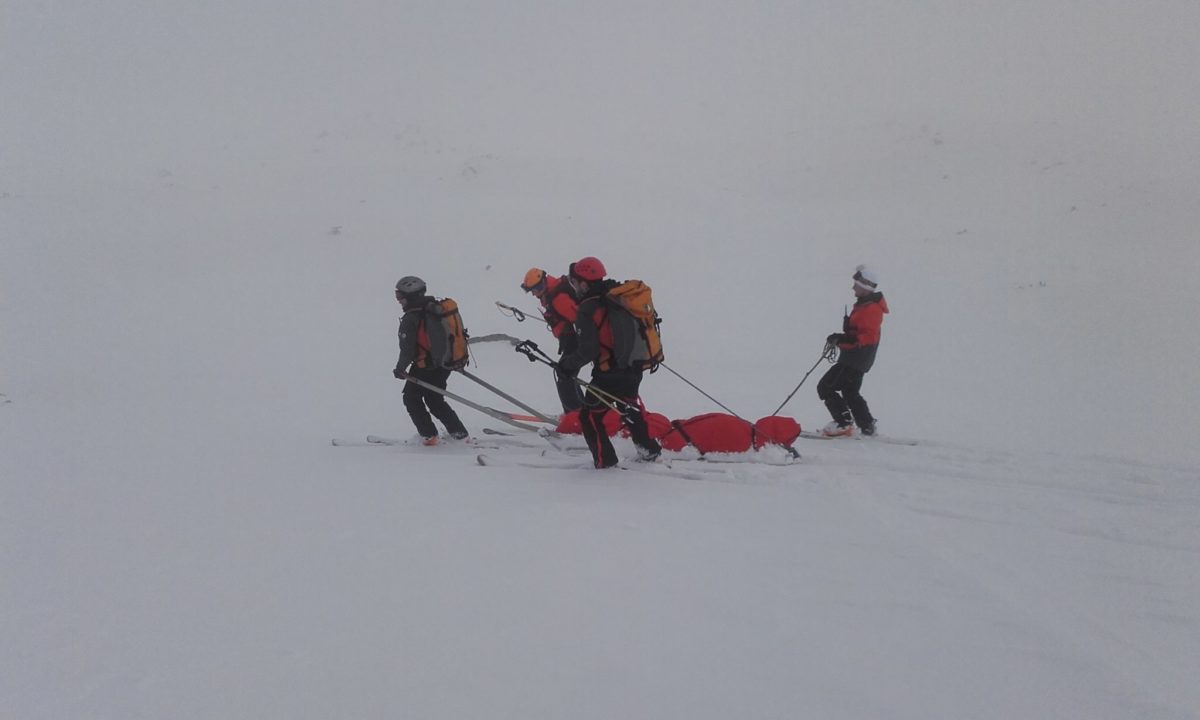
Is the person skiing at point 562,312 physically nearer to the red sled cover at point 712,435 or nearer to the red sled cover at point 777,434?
the red sled cover at point 712,435

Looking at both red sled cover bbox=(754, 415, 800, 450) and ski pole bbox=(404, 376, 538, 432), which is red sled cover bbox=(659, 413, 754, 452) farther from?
ski pole bbox=(404, 376, 538, 432)

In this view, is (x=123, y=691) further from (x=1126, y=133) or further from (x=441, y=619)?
(x=1126, y=133)

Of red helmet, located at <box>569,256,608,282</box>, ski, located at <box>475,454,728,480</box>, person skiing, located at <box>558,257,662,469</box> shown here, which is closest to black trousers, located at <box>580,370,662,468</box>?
person skiing, located at <box>558,257,662,469</box>

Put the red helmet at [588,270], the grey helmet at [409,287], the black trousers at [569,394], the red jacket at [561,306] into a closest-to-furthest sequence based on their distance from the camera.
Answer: the red helmet at [588,270] → the grey helmet at [409,287] → the red jacket at [561,306] → the black trousers at [569,394]

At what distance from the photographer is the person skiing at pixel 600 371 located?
17.5ft

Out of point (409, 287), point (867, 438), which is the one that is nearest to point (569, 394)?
point (409, 287)

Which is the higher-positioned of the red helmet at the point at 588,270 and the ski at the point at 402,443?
the red helmet at the point at 588,270

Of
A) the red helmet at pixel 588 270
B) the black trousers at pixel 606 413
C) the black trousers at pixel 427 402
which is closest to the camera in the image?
the red helmet at pixel 588 270

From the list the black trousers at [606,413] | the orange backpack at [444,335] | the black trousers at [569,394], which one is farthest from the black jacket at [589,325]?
the black trousers at [569,394]

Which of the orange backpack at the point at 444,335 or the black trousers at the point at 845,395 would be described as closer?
the orange backpack at the point at 444,335

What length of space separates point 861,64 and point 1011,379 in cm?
Answer: 3025

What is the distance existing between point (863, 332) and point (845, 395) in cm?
71

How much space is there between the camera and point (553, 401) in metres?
9.56

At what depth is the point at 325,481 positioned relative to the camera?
5.48 m
